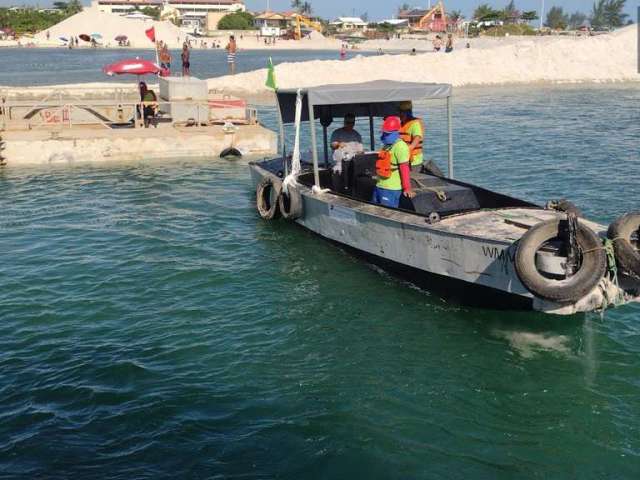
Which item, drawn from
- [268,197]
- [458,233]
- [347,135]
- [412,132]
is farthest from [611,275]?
[268,197]

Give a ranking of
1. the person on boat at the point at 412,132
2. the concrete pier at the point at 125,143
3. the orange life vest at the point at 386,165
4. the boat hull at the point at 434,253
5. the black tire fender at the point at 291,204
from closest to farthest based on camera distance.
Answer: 1. the boat hull at the point at 434,253
2. the orange life vest at the point at 386,165
3. the person on boat at the point at 412,132
4. the black tire fender at the point at 291,204
5. the concrete pier at the point at 125,143

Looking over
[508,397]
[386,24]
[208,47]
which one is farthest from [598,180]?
[386,24]

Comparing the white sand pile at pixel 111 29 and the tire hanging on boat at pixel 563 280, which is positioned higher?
the white sand pile at pixel 111 29

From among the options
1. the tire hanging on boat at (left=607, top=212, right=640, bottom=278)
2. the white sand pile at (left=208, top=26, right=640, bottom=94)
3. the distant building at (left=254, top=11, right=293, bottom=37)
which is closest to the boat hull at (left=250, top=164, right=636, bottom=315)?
the tire hanging on boat at (left=607, top=212, right=640, bottom=278)

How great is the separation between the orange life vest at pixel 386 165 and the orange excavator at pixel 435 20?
509ft

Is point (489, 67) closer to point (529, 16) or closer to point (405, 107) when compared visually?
point (405, 107)

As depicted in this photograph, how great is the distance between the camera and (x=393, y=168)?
36.3 feet

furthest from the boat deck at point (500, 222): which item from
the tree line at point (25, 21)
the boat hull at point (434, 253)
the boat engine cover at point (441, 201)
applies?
the tree line at point (25, 21)

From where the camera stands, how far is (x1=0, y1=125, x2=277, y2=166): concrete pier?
2116 cm

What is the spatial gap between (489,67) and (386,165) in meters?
46.5

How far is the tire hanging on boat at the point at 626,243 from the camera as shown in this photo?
789 cm

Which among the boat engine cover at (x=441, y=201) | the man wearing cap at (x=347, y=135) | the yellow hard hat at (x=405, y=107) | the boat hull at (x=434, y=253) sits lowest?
the boat hull at (x=434, y=253)

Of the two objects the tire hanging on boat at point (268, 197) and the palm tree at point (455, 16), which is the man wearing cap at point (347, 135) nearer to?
the tire hanging on boat at point (268, 197)

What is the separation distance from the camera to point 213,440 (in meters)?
7.09
